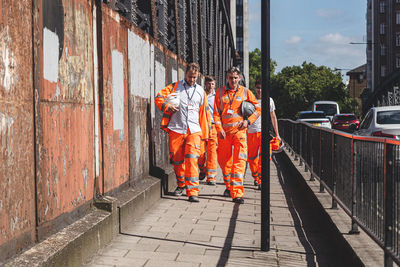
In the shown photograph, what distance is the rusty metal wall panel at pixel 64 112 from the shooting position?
3.85 m

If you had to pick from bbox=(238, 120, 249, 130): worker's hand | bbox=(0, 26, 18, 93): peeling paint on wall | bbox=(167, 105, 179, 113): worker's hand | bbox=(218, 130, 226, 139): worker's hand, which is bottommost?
bbox=(218, 130, 226, 139): worker's hand

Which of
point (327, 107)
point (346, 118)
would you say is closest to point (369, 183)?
point (346, 118)

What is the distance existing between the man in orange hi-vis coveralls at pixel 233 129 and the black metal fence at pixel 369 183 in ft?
3.68

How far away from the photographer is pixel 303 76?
9606cm

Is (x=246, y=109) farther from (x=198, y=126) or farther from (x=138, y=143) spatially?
(x=138, y=143)

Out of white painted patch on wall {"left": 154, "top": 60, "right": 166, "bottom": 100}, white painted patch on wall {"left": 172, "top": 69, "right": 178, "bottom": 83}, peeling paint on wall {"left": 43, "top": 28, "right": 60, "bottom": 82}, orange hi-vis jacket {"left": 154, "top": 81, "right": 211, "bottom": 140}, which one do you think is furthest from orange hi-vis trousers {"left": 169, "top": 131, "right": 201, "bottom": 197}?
peeling paint on wall {"left": 43, "top": 28, "right": 60, "bottom": 82}

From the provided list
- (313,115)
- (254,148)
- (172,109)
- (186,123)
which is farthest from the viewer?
(313,115)

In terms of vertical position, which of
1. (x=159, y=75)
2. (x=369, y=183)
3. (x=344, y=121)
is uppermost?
(x=159, y=75)

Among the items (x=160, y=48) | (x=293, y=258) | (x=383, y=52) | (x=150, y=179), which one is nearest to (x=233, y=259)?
(x=293, y=258)

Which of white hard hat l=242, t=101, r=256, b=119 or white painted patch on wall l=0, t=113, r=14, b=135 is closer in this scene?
white painted patch on wall l=0, t=113, r=14, b=135

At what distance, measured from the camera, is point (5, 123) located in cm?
319

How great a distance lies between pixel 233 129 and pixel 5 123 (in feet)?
14.8

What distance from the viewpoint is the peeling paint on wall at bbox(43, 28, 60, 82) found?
153 inches

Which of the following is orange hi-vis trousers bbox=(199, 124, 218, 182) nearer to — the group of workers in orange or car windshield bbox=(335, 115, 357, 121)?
the group of workers in orange
